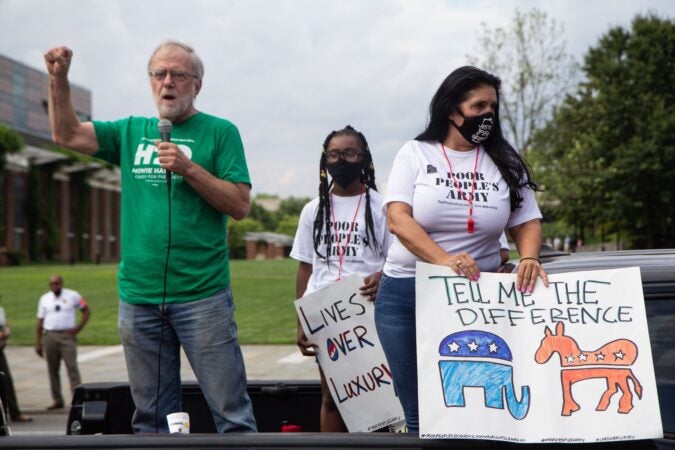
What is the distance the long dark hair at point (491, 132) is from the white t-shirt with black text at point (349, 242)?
4.52 feet

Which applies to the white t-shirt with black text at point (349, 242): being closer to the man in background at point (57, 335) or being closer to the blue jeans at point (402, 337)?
the blue jeans at point (402, 337)

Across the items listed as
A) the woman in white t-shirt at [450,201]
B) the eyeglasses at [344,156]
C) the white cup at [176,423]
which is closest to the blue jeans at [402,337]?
the woman in white t-shirt at [450,201]

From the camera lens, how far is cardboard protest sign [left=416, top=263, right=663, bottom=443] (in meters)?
2.65

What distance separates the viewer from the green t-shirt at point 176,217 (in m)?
3.36

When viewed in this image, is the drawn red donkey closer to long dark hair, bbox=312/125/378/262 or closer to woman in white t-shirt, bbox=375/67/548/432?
woman in white t-shirt, bbox=375/67/548/432

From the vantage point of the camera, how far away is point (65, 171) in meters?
76.9

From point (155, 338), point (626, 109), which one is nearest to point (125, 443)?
point (155, 338)

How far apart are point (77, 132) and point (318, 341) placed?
63.2 inches

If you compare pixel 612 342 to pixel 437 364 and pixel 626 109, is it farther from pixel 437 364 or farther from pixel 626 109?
pixel 626 109

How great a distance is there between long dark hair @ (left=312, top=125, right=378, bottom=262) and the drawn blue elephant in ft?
6.22

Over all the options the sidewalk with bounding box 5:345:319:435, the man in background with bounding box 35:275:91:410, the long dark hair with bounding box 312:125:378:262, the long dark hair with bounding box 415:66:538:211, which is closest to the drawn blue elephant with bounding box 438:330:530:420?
the long dark hair with bounding box 415:66:538:211

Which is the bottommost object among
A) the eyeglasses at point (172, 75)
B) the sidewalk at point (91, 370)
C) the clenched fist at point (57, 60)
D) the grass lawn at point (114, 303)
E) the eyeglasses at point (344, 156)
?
the sidewalk at point (91, 370)

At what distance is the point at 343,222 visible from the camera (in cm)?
467

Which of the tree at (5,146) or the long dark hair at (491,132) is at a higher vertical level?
the tree at (5,146)
